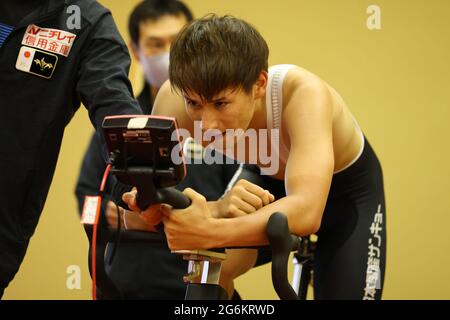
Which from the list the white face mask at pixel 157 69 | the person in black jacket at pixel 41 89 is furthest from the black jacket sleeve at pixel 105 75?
the white face mask at pixel 157 69

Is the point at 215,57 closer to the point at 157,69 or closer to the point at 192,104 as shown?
the point at 192,104

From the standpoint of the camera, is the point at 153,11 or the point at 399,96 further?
the point at 399,96

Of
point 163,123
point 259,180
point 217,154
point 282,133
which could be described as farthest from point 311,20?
point 163,123

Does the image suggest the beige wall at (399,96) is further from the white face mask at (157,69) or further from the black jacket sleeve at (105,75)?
the black jacket sleeve at (105,75)

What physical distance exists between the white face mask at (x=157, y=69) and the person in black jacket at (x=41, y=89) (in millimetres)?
1117

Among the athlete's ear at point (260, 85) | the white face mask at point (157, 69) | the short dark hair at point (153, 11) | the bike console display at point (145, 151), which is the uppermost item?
the short dark hair at point (153, 11)

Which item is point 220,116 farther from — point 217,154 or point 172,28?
point 172,28

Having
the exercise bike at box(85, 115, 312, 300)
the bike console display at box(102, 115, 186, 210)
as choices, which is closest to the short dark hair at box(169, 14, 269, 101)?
the exercise bike at box(85, 115, 312, 300)

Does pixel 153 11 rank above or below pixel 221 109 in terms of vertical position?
above

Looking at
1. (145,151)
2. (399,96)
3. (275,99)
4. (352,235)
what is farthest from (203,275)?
(399,96)

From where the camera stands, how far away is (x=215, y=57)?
1.59 m

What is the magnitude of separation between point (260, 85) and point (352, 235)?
64 centimetres

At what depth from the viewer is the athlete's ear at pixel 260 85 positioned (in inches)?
68.4

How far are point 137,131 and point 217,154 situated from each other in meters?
1.54
